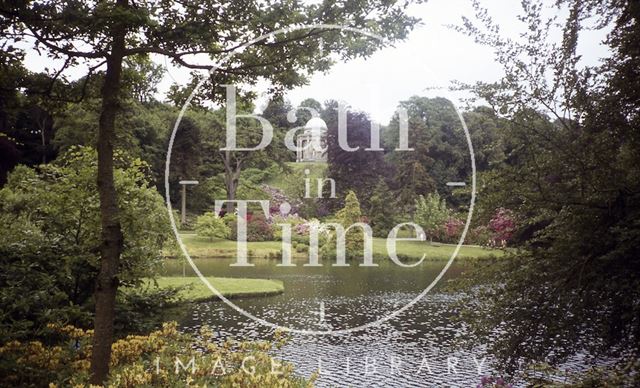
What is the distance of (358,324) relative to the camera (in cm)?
1245

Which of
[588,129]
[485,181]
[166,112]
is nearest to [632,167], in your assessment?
[588,129]

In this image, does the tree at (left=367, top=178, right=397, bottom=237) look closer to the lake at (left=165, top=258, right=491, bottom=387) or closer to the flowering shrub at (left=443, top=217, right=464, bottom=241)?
the lake at (left=165, top=258, right=491, bottom=387)

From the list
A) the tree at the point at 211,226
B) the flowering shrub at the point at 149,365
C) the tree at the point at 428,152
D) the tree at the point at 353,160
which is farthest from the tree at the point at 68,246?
the tree at the point at 428,152

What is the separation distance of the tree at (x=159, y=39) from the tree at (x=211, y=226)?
60.6 feet

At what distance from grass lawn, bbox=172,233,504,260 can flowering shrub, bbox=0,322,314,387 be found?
18.3 meters

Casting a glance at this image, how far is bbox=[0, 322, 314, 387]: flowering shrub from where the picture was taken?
5.15 meters

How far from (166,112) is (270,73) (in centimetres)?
3040

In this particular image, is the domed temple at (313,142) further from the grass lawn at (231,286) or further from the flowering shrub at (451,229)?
the flowering shrub at (451,229)

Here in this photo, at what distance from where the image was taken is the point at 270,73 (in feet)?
19.8

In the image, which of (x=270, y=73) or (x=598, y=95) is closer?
(x=598, y=95)

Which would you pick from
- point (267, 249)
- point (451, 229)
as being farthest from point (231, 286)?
point (451, 229)

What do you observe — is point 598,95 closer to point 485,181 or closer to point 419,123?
point 485,181

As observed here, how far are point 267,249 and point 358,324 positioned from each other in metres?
13.1

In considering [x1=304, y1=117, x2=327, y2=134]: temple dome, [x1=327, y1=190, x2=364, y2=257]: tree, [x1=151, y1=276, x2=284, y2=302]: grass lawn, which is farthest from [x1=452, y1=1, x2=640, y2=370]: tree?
[x1=304, y1=117, x2=327, y2=134]: temple dome
